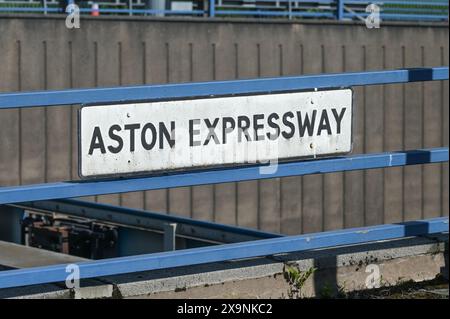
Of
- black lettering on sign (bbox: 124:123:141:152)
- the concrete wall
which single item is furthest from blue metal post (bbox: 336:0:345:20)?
black lettering on sign (bbox: 124:123:141:152)

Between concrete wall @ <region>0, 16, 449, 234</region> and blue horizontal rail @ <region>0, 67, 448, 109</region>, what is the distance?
7460 mm

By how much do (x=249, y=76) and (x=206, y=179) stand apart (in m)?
9.26

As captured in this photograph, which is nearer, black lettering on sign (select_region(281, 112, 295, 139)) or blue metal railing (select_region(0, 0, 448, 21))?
black lettering on sign (select_region(281, 112, 295, 139))

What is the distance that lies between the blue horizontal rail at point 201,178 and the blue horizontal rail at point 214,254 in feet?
1.17

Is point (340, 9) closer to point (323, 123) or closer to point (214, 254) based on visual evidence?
point (323, 123)

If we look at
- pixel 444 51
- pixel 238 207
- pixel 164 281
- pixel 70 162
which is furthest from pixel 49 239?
pixel 444 51

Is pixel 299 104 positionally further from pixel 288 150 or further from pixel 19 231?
pixel 19 231

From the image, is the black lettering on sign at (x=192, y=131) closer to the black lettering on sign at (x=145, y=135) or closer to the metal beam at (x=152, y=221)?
the black lettering on sign at (x=145, y=135)

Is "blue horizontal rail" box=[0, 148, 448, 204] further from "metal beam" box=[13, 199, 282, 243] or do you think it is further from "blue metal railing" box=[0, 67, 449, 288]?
"metal beam" box=[13, 199, 282, 243]

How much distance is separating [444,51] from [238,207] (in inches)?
187

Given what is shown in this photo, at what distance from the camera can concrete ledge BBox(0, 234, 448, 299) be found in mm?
5676

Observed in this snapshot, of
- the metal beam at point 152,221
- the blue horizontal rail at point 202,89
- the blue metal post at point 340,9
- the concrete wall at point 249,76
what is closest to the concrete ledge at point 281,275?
the metal beam at point 152,221

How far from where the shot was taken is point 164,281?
5785 mm

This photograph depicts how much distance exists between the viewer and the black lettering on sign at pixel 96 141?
5320mm
